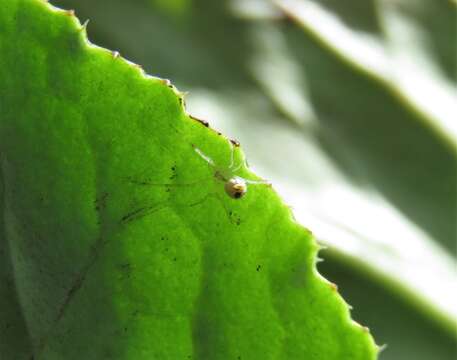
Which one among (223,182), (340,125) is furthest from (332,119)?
(223,182)

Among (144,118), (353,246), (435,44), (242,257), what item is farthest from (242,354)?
(435,44)

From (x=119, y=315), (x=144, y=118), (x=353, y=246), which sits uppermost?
(x=144, y=118)

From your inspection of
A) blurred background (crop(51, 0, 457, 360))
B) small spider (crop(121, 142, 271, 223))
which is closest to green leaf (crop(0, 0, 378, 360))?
small spider (crop(121, 142, 271, 223))

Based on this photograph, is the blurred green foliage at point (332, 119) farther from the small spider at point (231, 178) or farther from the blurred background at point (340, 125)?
the small spider at point (231, 178)

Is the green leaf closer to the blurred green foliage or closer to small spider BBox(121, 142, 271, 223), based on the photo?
small spider BBox(121, 142, 271, 223)

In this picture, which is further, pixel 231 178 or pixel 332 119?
pixel 332 119

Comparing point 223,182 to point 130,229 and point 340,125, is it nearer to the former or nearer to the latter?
point 130,229

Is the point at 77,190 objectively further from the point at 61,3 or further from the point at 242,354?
the point at 61,3
